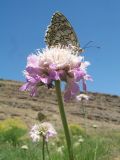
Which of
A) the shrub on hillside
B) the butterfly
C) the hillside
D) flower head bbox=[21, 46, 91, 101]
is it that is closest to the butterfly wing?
the butterfly

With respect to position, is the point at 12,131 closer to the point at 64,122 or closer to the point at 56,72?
the point at 56,72

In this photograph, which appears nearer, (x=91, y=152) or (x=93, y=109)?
(x=91, y=152)

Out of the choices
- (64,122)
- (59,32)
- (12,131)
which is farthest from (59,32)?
(12,131)

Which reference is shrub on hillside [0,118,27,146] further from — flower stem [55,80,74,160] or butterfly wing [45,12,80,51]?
flower stem [55,80,74,160]

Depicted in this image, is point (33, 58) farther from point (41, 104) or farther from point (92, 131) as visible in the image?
point (41, 104)

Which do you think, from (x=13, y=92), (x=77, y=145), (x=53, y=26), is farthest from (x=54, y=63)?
(x=13, y=92)

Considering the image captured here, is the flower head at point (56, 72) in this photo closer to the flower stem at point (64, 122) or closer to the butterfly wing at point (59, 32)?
the flower stem at point (64, 122)
